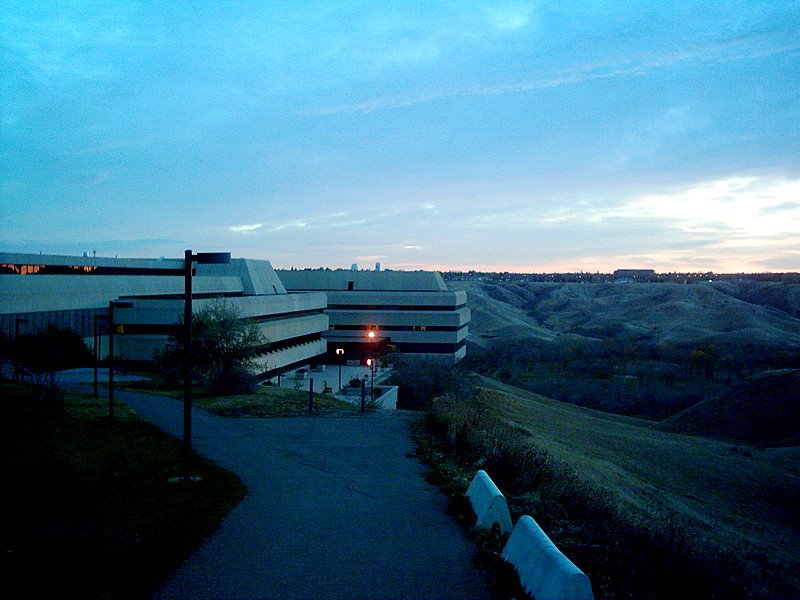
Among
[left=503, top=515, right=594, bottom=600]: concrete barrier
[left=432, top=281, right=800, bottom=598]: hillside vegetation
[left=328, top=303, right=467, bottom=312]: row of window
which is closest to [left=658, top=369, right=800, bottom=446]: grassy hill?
[left=432, top=281, right=800, bottom=598]: hillside vegetation

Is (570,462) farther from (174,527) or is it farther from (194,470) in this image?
(174,527)

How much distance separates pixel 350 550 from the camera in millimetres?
7352

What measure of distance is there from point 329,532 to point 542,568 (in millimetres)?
3032

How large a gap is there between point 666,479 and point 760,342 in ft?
234

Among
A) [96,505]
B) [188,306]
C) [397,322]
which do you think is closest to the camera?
[96,505]

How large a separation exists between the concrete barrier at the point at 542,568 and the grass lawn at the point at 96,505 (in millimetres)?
3383

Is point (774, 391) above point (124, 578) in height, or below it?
below

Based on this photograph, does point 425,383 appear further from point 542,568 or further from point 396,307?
point 542,568

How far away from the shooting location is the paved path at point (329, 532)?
6320mm

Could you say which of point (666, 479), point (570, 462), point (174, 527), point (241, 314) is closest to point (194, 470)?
point (174, 527)

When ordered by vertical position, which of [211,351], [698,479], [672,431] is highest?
[211,351]

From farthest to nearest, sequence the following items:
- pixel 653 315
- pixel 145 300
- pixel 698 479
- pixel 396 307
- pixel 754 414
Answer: pixel 653 315 → pixel 396 307 → pixel 145 300 → pixel 754 414 → pixel 698 479

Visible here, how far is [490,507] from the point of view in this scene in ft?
26.2

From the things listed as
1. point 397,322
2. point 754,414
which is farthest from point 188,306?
point 397,322
